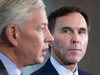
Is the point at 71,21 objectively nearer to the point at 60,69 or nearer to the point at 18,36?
the point at 60,69

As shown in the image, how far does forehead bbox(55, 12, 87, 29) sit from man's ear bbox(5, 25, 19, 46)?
60 cm

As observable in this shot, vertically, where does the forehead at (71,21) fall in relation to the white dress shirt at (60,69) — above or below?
above

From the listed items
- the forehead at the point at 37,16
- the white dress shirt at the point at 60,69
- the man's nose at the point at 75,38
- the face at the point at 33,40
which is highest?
the forehead at the point at 37,16

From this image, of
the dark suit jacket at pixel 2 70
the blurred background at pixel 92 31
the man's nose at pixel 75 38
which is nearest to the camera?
the dark suit jacket at pixel 2 70

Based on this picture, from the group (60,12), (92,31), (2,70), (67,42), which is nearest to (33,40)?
(2,70)

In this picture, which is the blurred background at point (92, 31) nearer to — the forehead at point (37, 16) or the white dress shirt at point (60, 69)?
the white dress shirt at point (60, 69)

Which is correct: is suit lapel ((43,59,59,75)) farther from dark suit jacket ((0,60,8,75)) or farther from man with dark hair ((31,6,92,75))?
dark suit jacket ((0,60,8,75))

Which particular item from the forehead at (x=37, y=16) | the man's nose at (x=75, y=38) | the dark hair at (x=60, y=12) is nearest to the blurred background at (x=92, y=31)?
the dark hair at (x=60, y=12)

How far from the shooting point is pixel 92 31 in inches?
100

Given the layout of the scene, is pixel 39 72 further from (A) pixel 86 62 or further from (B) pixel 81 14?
(A) pixel 86 62

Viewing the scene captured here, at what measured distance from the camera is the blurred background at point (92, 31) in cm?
249

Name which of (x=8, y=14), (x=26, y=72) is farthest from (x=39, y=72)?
(x=26, y=72)

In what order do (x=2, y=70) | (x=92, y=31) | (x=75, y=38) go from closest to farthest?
(x=2, y=70)
(x=75, y=38)
(x=92, y=31)

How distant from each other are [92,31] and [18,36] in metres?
1.91
